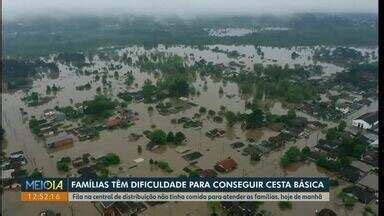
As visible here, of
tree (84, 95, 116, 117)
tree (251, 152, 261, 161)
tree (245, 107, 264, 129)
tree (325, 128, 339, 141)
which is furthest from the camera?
tree (84, 95, 116, 117)

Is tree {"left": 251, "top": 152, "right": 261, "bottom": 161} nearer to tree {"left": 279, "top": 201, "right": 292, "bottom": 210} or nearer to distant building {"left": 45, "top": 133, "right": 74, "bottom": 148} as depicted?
tree {"left": 279, "top": 201, "right": 292, "bottom": 210}

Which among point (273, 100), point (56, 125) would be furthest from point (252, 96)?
point (56, 125)

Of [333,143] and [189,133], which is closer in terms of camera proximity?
[333,143]

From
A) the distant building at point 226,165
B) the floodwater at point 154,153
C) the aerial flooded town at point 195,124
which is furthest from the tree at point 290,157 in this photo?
the distant building at point 226,165

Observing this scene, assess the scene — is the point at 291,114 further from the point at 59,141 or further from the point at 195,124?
the point at 59,141

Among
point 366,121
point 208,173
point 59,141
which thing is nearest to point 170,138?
point 208,173

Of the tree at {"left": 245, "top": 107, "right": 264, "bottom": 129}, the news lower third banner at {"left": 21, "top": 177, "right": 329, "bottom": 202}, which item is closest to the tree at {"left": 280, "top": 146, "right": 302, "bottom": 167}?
the news lower third banner at {"left": 21, "top": 177, "right": 329, "bottom": 202}
